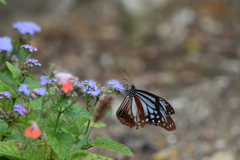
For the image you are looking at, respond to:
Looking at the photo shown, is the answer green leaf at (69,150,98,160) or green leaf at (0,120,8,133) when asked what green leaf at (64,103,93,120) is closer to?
green leaf at (69,150,98,160)

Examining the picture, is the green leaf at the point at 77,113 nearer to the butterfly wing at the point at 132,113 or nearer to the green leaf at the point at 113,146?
the green leaf at the point at 113,146

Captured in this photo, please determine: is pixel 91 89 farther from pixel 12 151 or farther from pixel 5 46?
pixel 5 46

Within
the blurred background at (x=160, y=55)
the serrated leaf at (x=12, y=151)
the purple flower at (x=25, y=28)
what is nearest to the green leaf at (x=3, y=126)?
the serrated leaf at (x=12, y=151)

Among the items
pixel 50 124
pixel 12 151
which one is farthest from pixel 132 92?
pixel 12 151

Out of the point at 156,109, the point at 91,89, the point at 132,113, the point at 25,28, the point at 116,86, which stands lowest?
the point at 91,89

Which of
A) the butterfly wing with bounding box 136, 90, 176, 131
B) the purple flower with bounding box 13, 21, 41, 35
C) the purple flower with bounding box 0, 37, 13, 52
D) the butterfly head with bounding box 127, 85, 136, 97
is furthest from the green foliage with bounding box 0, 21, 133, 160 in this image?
the purple flower with bounding box 13, 21, 41, 35

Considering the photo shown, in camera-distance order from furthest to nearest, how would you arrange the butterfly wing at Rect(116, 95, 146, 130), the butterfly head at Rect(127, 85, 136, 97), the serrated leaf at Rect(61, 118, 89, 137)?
1. the butterfly head at Rect(127, 85, 136, 97)
2. the butterfly wing at Rect(116, 95, 146, 130)
3. the serrated leaf at Rect(61, 118, 89, 137)
